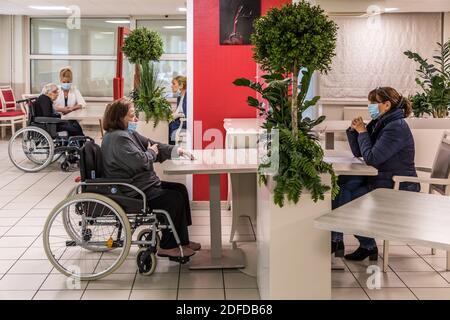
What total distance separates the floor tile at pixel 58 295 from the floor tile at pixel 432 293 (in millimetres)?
1887

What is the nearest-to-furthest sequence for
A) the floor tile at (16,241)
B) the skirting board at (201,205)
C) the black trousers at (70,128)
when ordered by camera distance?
the floor tile at (16,241) → the skirting board at (201,205) → the black trousers at (70,128)

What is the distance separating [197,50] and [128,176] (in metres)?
2.14

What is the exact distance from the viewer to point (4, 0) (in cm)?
965

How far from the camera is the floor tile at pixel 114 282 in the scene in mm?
3857

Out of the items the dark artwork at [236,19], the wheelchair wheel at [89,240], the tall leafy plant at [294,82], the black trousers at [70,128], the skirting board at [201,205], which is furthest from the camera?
the black trousers at [70,128]

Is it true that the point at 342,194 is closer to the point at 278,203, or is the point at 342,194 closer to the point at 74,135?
the point at 278,203

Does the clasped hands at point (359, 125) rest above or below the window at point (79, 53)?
below

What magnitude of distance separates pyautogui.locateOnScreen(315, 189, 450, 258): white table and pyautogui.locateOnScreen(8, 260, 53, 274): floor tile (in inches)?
85.0

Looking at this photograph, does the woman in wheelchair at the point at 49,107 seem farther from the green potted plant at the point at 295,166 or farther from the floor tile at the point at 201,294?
the green potted plant at the point at 295,166

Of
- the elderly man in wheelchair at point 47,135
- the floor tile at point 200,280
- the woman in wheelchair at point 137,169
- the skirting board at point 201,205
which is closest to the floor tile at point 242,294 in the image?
the floor tile at point 200,280

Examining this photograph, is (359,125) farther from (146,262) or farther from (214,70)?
(214,70)

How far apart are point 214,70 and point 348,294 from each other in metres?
2.80

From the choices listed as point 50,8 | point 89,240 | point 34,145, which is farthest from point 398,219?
point 50,8
